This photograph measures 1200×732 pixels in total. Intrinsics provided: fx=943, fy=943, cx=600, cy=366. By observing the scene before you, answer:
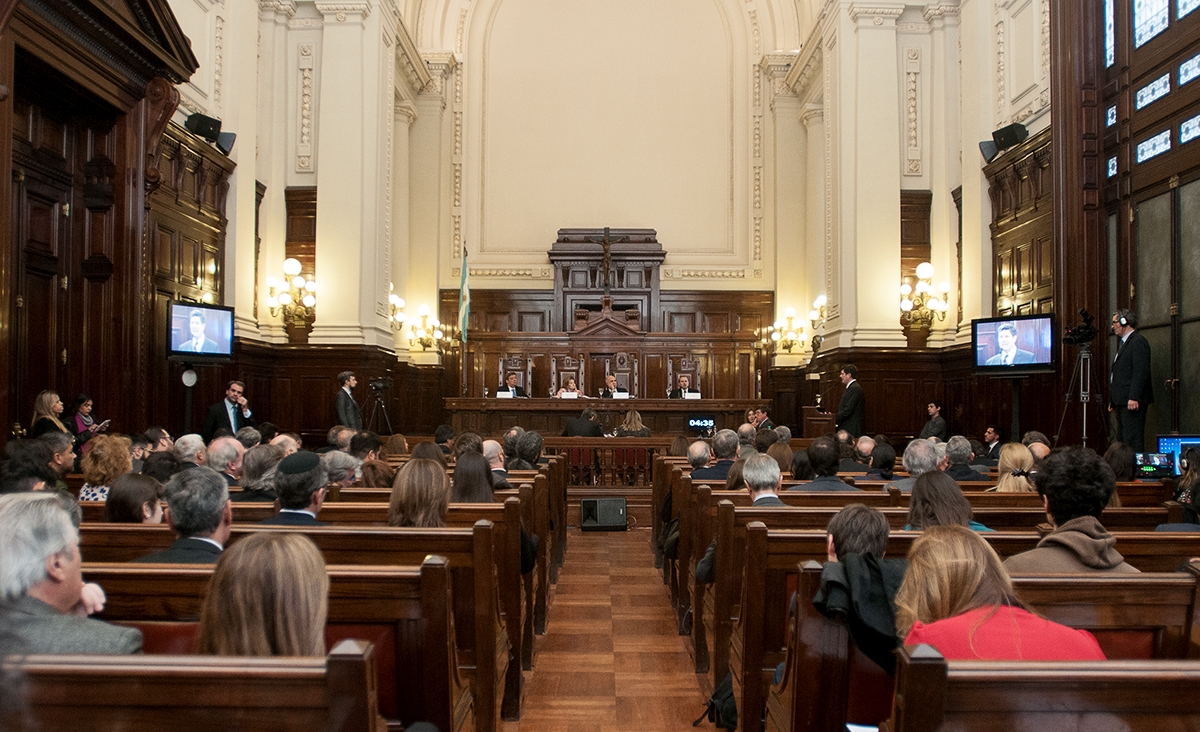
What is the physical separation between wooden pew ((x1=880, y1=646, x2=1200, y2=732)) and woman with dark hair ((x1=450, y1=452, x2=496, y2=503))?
3458 mm

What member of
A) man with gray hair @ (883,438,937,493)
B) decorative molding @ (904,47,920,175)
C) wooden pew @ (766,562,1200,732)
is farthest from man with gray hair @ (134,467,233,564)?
decorative molding @ (904,47,920,175)

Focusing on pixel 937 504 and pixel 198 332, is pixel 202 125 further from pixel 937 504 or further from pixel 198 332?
pixel 937 504

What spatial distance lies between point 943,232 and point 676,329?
6.21 m

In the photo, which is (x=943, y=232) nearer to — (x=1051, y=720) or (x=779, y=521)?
(x=779, y=521)

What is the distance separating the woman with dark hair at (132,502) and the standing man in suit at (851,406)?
861 cm

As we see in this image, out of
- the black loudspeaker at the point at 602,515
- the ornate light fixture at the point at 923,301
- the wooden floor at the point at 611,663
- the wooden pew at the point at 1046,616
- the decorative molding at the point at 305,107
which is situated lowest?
the wooden floor at the point at 611,663

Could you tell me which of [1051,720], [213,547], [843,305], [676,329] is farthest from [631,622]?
[676,329]

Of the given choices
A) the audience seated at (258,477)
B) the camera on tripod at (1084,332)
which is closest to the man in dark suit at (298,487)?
the audience seated at (258,477)

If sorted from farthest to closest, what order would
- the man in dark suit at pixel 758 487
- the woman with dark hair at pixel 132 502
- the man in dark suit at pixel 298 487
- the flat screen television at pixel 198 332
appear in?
1. the flat screen television at pixel 198 332
2. the man in dark suit at pixel 758 487
3. the woman with dark hair at pixel 132 502
4. the man in dark suit at pixel 298 487

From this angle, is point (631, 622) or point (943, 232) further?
point (943, 232)

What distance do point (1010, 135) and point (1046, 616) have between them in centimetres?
1007

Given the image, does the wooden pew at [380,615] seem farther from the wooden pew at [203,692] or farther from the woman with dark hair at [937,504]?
the woman with dark hair at [937,504]

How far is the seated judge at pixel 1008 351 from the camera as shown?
31.2 ft

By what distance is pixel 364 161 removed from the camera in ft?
44.9
